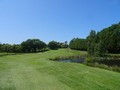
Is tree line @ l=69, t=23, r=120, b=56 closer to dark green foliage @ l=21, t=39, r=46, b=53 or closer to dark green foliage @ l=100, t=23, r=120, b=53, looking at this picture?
dark green foliage @ l=100, t=23, r=120, b=53

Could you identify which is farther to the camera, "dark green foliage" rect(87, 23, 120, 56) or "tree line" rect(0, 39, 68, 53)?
"tree line" rect(0, 39, 68, 53)

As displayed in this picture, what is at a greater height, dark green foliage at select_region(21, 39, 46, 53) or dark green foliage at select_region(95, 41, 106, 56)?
dark green foliage at select_region(21, 39, 46, 53)

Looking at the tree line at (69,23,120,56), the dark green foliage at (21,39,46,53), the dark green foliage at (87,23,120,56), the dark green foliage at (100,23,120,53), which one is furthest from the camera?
the dark green foliage at (21,39,46,53)

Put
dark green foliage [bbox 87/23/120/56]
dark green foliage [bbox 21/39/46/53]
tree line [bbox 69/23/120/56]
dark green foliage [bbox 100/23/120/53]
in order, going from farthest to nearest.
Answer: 1. dark green foliage [bbox 21/39/46/53]
2. dark green foliage [bbox 100/23/120/53]
3. dark green foliage [bbox 87/23/120/56]
4. tree line [bbox 69/23/120/56]

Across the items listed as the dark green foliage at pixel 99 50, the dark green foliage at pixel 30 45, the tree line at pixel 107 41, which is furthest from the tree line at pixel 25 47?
the dark green foliage at pixel 99 50

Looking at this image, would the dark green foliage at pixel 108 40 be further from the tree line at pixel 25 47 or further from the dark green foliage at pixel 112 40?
the tree line at pixel 25 47

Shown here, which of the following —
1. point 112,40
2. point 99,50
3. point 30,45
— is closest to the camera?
point 99,50

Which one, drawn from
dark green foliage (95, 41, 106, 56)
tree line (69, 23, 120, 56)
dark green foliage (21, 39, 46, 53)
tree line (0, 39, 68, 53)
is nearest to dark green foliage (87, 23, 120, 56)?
tree line (69, 23, 120, 56)

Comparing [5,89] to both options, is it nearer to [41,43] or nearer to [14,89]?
[14,89]

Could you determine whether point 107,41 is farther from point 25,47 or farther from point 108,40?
point 25,47

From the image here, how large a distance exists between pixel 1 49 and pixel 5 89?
88103 mm

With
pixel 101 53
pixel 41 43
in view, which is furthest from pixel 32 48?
pixel 101 53

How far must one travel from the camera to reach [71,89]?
1291 centimetres

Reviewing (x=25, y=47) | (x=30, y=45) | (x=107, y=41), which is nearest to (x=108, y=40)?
(x=107, y=41)
